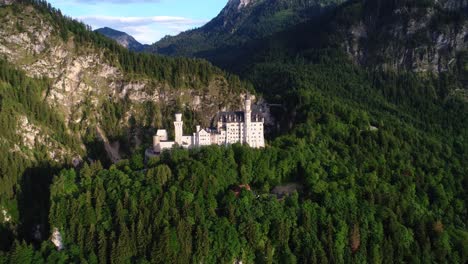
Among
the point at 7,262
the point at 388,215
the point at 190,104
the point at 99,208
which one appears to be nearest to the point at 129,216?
the point at 99,208

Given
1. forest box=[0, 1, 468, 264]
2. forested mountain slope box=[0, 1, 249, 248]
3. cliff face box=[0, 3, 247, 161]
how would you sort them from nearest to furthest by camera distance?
forest box=[0, 1, 468, 264] → forested mountain slope box=[0, 1, 249, 248] → cliff face box=[0, 3, 247, 161]

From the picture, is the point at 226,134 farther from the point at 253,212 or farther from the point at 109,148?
the point at 109,148

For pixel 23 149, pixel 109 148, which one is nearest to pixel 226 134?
pixel 23 149

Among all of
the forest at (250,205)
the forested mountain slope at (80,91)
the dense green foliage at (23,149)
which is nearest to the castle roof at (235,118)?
the forest at (250,205)

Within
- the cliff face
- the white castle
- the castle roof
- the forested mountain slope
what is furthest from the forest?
the cliff face

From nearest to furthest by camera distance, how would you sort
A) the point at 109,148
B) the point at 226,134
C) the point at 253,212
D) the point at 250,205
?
the point at 253,212
the point at 250,205
the point at 226,134
the point at 109,148

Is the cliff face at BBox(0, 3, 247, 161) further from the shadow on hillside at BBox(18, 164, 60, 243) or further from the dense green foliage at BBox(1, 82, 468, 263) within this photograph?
the dense green foliage at BBox(1, 82, 468, 263)
